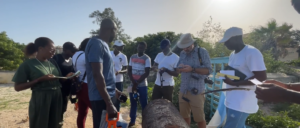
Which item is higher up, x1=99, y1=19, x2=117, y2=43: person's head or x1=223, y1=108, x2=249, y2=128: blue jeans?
x1=99, y1=19, x2=117, y2=43: person's head

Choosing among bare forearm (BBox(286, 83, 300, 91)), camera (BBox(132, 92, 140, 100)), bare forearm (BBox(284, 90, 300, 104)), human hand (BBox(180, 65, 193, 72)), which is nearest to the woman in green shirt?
camera (BBox(132, 92, 140, 100))

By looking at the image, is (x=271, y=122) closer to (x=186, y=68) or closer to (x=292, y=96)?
(x=186, y=68)

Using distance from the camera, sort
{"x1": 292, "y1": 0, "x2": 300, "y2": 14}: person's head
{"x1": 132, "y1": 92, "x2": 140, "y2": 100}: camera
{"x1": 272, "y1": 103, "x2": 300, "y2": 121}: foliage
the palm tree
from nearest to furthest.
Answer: {"x1": 292, "y1": 0, "x2": 300, "y2": 14}: person's head → {"x1": 132, "y1": 92, "x2": 140, "y2": 100}: camera → {"x1": 272, "y1": 103, "x2": 300, "y2": 121}: foliage → the palm tree

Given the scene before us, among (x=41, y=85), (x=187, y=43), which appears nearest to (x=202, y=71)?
(x=187, y=43)

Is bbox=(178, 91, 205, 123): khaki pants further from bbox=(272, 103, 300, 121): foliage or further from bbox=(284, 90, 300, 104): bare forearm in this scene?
bbox=(272, 103, 300, 121): foliage

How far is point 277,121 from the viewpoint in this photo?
3.79 meters

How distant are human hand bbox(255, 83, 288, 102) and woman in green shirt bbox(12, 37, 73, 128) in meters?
2.27

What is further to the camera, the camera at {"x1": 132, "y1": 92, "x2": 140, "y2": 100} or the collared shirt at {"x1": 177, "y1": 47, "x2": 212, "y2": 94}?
the camera at {"x1": 132, "y1": 92, "x2": 140, "y2": 100}

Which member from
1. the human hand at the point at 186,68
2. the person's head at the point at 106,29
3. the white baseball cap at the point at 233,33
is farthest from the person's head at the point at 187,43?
the person's head at the point at 106,29

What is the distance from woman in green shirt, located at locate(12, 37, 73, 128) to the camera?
2.26 meters

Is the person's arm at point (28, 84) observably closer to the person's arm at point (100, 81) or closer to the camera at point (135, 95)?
the person's arm at point (100, 81)

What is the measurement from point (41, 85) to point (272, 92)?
8.06 ft

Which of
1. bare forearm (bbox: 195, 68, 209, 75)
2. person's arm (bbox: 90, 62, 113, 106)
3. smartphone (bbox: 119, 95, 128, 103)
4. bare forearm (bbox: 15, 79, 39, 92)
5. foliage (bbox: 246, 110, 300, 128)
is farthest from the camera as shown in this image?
foliage (bbox: 246, 110, 300, 128)

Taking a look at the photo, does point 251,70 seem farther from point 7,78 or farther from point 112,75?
point 7,78
